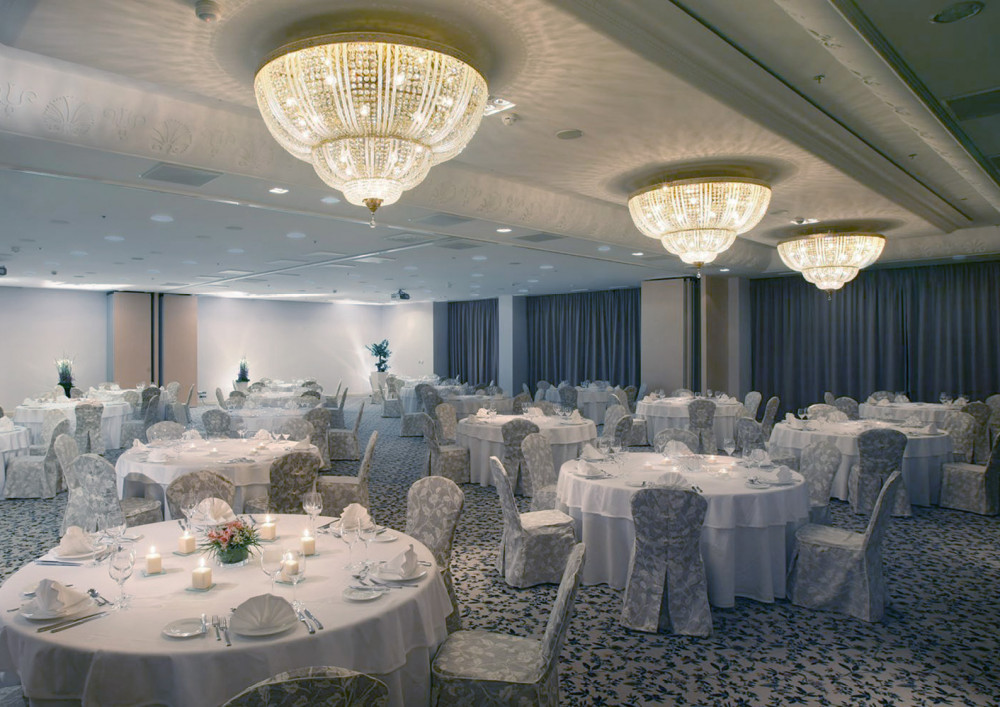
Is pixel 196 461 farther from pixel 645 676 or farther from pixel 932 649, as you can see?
pixel 932 649

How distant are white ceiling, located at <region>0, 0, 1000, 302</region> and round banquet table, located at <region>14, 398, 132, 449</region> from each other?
2863mm

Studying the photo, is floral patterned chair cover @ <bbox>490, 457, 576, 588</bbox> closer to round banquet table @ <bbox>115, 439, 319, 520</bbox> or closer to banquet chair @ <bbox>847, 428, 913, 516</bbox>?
round banquet table @ <bbox>115, 439, 319, 520</bbox>

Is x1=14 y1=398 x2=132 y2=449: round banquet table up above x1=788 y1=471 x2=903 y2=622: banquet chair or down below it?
above

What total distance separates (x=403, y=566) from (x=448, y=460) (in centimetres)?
580

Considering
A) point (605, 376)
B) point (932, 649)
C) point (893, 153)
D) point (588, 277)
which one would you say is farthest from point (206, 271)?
point (932, 649)

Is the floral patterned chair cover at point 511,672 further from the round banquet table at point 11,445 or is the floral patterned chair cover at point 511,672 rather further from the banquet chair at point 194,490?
the round banquet table at point 11,445

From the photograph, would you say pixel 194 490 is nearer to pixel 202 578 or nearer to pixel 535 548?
pixel 202 578

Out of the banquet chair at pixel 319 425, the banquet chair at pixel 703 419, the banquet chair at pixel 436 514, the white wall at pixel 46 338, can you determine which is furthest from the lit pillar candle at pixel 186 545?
the white wall at pixel 46 338

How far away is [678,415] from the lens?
1173 cm

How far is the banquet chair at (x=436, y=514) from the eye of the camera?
391 centimetres

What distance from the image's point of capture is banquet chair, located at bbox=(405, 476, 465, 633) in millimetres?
3910

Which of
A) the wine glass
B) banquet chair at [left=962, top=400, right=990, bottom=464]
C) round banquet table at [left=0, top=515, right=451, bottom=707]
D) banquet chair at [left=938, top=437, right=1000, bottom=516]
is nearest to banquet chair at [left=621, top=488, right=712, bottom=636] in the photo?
round banquet table at [left=0, top=515, right=451, bottom=707]

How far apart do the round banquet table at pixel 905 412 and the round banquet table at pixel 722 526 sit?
21.3 feet

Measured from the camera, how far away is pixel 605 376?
19.0m
